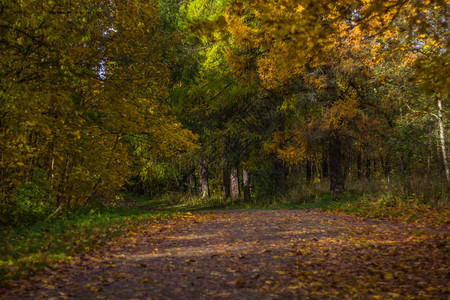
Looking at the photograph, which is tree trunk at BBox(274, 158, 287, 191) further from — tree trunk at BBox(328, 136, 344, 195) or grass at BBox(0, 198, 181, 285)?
grass at BBox(0, 198, 181, 285)

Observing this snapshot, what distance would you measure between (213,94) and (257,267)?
594 inches

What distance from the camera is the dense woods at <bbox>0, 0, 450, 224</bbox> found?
680 centimetres

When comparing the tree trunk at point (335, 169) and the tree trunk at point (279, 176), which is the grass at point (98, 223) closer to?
the tree trunk at point (335, 169)

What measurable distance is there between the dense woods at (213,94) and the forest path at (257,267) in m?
2.87

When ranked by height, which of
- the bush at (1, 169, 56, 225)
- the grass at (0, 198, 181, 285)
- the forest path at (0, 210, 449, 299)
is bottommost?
the forest path at (0, 210, 449, 299)

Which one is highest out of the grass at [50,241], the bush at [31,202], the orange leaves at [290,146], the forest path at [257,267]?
the orange leaves at [290,146]

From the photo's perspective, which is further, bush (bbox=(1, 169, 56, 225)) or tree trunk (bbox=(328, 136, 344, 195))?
tree trunk (bbox=(328, 136, 344, 195))

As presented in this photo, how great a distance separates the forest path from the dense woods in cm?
287

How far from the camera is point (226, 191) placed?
22.3 m

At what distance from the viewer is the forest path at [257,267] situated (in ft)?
14.7

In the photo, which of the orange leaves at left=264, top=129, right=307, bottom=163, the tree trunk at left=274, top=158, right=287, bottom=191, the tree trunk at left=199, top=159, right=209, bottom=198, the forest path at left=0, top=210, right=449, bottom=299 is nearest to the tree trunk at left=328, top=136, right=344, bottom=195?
the orange leaves at left=264, top=129, right=307, bottom=163

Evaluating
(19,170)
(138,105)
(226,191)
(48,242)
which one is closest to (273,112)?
(226,191)

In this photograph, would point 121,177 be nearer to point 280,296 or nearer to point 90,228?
point 90,228

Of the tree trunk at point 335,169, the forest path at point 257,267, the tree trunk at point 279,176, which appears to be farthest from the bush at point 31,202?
the tree trunk at point 335,169
